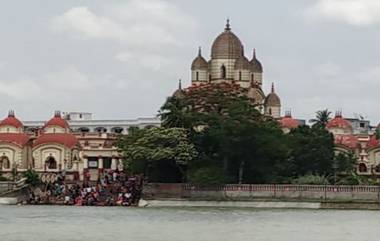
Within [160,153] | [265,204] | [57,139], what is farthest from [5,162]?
[265,204]

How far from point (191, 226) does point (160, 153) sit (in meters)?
22.5

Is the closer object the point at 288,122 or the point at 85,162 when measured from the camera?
the point at 85,162

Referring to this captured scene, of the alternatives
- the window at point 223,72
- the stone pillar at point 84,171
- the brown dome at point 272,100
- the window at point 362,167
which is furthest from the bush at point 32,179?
the window at point 362,167

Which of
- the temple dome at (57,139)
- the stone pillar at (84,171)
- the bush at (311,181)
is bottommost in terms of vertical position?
the bush at (311,181)

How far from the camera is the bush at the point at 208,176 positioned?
204 ft

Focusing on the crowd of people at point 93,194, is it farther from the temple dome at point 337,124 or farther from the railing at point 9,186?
the temple dome at point 337,124

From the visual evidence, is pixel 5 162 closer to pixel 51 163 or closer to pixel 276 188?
pixel 51 163

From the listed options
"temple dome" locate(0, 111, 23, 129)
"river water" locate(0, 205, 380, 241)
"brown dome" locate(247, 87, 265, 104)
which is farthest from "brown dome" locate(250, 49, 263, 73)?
"river water" locate(0, 205, 380, 241)

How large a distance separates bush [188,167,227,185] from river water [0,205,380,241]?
344 inches

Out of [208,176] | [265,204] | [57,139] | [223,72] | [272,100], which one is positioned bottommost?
[265,204]

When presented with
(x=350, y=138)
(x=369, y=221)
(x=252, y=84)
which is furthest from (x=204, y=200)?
(x=350, y=138)

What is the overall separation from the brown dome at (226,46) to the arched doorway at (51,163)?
16033mm

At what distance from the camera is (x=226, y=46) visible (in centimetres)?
9100

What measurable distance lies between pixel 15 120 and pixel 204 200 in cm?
3704
